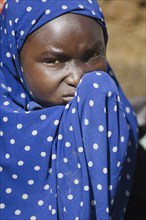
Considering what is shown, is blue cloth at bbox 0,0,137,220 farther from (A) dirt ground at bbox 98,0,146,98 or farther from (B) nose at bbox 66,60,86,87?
(A) dirt ground at bbox 98,0,146,98

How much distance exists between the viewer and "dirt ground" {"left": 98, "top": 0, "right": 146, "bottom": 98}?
566 centimetres

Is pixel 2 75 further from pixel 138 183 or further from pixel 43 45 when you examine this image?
pixel 138 183

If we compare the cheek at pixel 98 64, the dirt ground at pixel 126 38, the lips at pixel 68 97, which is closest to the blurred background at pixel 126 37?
the dirt ground at pixel 126 38

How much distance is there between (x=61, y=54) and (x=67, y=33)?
89mm

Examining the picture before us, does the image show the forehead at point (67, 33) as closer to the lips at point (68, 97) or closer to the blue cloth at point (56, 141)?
the blue cloth at point (56, 141)

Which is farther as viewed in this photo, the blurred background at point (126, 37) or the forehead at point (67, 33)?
the blurred background at point (126, 37)

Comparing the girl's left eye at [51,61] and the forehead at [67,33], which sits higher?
the forehead at [67,33]

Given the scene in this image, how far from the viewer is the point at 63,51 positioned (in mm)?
2129

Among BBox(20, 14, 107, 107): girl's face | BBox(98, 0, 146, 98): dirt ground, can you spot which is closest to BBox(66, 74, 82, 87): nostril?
BBox(20, 14, 107, 107): girl's face

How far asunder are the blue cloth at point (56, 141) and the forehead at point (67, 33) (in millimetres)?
27

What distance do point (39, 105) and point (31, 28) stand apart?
1.09ft

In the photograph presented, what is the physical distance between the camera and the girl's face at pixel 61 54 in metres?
2.13

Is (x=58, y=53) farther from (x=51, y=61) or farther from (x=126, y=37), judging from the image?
(x=126, y=37)

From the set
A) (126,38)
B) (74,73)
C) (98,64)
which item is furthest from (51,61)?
(126,38)
